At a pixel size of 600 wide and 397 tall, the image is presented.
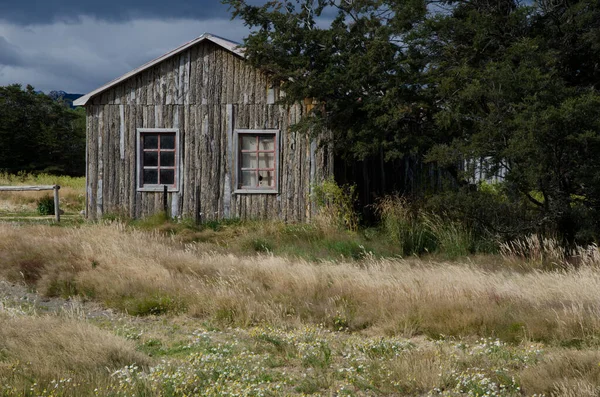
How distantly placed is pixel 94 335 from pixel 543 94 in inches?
302

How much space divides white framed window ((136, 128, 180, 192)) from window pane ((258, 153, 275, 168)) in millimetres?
2195

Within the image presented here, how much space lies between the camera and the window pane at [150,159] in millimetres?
16625

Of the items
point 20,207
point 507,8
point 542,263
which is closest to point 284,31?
point 507,8

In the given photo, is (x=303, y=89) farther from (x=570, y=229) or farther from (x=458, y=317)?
(x=458, y=317)

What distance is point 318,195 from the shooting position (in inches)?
605

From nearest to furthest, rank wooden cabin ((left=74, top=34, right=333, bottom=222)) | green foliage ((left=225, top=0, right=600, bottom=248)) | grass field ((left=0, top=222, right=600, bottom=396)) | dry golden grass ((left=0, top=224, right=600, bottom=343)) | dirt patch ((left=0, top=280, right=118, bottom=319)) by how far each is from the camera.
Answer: grass field ((left=0, top=222, right=600, bottom=396)), dry golden grass ((left=0, top=224, right=600, bottom=343)), dirt patch ((left=0, top=280, right=118, bottom=319)), green foliage ((left=225, top=0, right=600, bottom=248)), wooden cabin ((left=74, top=34, right=333, bottom=222))

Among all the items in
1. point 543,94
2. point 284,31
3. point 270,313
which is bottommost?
point 270,313

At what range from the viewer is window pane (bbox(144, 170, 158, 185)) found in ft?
54.6

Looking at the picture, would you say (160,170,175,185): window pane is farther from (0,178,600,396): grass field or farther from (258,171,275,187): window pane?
(0,178,600,396): grass field

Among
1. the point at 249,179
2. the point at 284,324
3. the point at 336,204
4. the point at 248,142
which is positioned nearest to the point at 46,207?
the point at 249,179

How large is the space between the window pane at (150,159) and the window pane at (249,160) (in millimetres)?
2290

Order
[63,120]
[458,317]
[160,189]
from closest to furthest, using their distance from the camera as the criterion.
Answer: [458,317] → [160,189] → [63,120]

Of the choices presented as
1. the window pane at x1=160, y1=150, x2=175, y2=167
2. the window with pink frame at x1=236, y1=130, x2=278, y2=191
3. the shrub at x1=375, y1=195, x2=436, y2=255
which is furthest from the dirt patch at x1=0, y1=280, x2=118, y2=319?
the window with pink frame at x1=236, y1=130, x2=278, y2=191

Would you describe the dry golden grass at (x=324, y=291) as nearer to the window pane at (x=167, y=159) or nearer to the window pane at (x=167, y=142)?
the window pane at (x=167, y=159)
